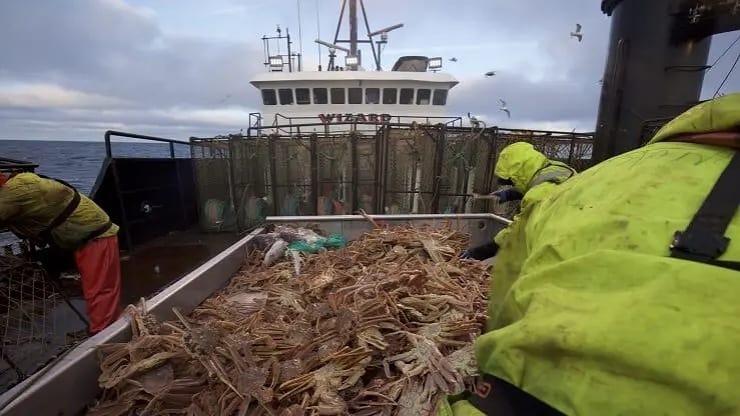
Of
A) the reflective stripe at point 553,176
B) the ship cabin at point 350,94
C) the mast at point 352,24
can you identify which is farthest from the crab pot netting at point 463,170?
the mast at point 352,24

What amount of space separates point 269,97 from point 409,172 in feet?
26.1

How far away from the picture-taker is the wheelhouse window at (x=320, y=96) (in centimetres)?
1398

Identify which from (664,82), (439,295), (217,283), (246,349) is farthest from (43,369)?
(664,82)

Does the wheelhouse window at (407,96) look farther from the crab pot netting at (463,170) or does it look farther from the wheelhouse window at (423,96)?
the crab pot netting at (463,170)

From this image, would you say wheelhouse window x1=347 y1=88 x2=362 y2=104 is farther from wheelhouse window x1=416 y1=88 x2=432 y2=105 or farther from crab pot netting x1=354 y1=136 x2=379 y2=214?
crab pot netting x1=354 y1=136 x2=379 y2=214

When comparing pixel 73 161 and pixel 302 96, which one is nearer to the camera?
pixel 302 96

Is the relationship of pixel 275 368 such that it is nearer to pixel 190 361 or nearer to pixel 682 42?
pixel 190 361

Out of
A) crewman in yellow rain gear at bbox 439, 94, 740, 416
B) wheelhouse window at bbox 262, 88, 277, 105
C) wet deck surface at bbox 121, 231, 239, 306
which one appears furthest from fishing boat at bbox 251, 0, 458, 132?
crewman in yellow rain gear at bbox 439, 94, 740, 416

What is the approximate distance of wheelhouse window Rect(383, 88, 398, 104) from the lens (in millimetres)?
13962

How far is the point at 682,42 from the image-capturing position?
330cm

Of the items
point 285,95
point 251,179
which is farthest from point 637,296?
point 285,95

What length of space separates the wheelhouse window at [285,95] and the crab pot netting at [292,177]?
4894 mm

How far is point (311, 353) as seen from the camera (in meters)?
2.03

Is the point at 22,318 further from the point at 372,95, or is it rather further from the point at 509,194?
the point at 372,95
